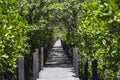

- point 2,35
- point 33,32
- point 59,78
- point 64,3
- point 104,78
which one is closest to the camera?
point 2,35

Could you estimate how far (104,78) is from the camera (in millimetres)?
10102

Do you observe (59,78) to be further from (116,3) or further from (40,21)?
(116,3)

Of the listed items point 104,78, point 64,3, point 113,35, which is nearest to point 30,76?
point 64,3

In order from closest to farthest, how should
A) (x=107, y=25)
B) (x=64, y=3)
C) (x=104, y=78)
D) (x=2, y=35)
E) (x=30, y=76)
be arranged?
(x=107, y=25)
(x=2, y=35)
(x=104, y=78)
(x=30, y=76)
(x=64, y=3)

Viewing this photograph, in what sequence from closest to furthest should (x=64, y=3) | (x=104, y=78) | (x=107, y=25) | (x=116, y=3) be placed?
1. (x=116, y=3)
2. (x=107, y=25)
3. (x=104, y=78)
4. (x=64, y=3)

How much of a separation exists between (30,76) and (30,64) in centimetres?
93

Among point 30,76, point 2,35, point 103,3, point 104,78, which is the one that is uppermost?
point 103,3

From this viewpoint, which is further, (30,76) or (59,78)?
(30,76)

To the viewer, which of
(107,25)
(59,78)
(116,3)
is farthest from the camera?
(59,78)

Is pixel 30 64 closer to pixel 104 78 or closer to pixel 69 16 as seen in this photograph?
pixel 69 16

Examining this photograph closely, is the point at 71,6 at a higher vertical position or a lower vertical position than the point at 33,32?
higher

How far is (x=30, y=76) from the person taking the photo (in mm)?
20547

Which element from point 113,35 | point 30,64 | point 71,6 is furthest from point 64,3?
point 113,35

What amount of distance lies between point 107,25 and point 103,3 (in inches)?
11.4
